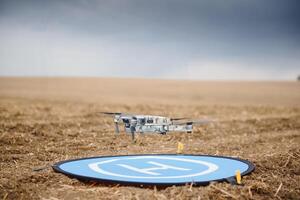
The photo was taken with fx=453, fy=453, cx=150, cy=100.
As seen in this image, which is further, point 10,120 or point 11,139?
point 10,120

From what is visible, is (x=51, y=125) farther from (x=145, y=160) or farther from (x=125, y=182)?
(x=125, y=182)

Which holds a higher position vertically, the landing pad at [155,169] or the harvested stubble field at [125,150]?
the landing pad at [155,169]

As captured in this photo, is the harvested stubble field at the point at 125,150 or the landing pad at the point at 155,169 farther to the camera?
the landing pad at the point at 155,169

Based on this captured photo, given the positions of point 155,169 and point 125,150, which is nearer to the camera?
point 155,169

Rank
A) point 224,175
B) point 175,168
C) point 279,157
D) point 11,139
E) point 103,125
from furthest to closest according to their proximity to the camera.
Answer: point 103,125
point 11,139
point 279,157
point 175,168
point 224,175

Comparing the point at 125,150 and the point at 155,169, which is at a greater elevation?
the point at 155,169

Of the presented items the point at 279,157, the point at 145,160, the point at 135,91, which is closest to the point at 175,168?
the point at 145,160

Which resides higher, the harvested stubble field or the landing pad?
the landing pad

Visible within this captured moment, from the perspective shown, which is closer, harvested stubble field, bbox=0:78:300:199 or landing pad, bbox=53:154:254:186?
harvested stubble field, bbox=0:78:300:199
